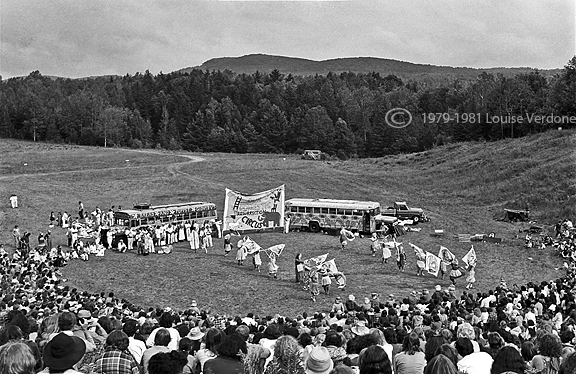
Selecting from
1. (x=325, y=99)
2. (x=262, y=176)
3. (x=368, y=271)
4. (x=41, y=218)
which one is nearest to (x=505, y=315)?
Result: (x=368, y=271)

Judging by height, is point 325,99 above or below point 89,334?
above

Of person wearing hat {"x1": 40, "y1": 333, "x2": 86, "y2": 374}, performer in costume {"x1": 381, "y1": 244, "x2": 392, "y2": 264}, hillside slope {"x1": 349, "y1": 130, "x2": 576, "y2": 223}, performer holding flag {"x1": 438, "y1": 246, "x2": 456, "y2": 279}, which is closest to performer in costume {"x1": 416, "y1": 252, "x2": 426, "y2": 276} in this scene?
performer holding flag {"x1": 438, "y1": 246, "x2": 456, "y2": 279}

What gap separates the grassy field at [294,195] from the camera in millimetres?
28359

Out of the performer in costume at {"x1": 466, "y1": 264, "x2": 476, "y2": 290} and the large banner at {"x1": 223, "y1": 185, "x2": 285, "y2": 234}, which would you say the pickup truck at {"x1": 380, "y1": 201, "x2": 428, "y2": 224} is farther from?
the performer in costume at {"x1": 466, "y1": 264, "x2": 476, "y2": 290}

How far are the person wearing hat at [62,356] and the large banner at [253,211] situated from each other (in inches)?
1240

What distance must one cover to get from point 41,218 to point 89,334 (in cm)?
3743

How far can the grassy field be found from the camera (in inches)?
1117

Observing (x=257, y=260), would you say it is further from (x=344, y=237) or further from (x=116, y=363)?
(x=116, y=363)

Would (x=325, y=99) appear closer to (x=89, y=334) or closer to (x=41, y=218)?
(x=41, y=218)

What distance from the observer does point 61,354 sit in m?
7.65

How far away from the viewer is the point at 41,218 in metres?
45.9

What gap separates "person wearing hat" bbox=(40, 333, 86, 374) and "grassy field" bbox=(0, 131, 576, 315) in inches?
666

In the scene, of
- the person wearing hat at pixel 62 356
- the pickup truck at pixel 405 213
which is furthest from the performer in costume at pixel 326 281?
the pickup truck at pixel 405 213

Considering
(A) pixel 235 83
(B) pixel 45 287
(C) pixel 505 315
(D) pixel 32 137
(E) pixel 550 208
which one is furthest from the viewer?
(A) pixel 235 83
